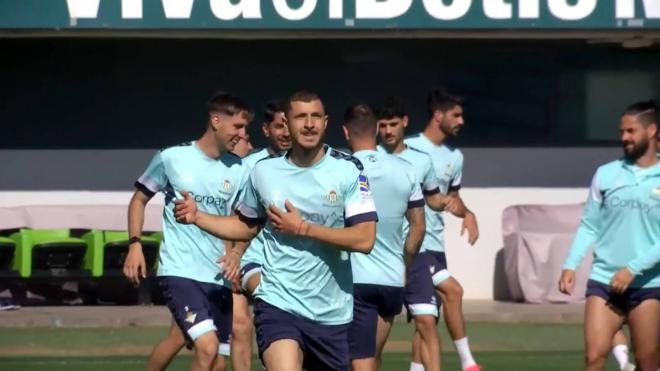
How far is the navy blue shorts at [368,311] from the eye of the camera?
9978 millimetres

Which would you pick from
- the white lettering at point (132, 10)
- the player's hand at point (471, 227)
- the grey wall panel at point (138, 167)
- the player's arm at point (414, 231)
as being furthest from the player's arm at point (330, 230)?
the grey wall panel at point (138, 167)

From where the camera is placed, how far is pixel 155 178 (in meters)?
10.4

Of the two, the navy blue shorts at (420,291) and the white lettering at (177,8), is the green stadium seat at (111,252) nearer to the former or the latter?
the white lettering at (177,8)

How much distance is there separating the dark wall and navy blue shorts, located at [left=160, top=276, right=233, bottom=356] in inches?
320

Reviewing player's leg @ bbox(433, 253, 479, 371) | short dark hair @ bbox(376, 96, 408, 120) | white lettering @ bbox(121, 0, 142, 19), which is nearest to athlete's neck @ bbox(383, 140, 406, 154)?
short dark hair @ bbox(376, 96, 408, 120)

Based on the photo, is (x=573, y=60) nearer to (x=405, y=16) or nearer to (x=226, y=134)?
(x=405, y=16)

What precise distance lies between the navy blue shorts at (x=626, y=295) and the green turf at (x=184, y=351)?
138 inches

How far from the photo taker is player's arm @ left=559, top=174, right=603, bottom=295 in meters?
9.77

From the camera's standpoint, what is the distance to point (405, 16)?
1616 cm

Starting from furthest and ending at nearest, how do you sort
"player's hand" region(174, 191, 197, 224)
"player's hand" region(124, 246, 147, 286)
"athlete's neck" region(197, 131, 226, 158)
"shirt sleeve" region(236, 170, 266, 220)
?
"athlete's neck" region(197, 131, 226, 158) < "player's hand" region(124, 246, 147, 286) < "shirt sleeve" region(236, 170, 266, 220) < "player's hand" region(174, 191, 197, 224)

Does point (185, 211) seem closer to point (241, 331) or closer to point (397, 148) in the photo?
point (241, 331)

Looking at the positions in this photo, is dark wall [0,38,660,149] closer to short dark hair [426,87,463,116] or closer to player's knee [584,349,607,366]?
short dark hair [426,87,463,116]

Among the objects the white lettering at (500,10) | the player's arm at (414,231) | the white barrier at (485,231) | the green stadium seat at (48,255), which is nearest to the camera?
the player's arm at (414,231)

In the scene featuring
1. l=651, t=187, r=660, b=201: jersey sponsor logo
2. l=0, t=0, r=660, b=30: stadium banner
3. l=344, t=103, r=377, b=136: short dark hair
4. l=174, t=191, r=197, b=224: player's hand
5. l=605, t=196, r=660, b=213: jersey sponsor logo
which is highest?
l=0, t=0, r=660, b=30: stadium banner
